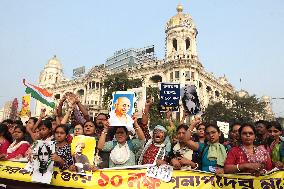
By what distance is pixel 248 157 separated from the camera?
191 inches

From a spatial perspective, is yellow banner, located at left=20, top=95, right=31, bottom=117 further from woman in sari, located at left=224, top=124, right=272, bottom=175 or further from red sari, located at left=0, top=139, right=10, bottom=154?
woman in sari, located at left=224, top=124, right=272, bottom=175

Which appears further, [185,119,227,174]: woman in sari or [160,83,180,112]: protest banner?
[160,83,180,112]: protest banner

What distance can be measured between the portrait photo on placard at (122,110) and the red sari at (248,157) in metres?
2.24

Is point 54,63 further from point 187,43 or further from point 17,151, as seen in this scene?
point 17,151

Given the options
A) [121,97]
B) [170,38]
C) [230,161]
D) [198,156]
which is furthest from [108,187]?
[170,38]

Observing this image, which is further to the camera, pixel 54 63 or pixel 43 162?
pixel 54 63

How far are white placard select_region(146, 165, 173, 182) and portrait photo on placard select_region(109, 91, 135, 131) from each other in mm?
1262

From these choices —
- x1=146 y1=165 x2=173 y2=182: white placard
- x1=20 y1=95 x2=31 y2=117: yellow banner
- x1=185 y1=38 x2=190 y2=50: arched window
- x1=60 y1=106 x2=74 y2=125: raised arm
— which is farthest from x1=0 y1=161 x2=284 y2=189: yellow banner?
x1=185 y1=38 x2=190 y2=50: arched window

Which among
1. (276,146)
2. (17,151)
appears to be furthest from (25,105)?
(276,146)

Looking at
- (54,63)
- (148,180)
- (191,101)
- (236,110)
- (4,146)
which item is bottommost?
(148,180)

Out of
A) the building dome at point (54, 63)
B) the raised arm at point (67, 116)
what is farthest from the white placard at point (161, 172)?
the building dome at point (54, 63)

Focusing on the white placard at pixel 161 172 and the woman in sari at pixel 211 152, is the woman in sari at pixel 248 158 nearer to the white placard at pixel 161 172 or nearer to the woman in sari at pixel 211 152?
the woman in sari at pixel 211 152

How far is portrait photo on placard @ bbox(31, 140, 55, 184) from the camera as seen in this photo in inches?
220

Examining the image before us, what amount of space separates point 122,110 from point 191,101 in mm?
2391
